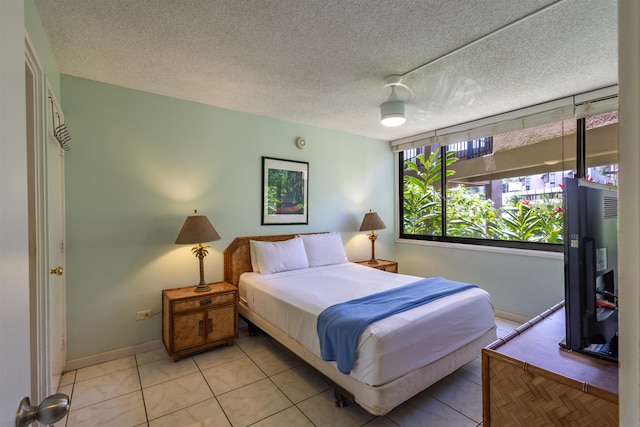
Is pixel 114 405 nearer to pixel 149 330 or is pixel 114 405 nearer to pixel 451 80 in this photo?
pixel 149 330

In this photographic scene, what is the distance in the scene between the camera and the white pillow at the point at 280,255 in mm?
3273

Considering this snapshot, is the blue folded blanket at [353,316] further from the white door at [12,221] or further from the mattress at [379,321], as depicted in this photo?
the white door at [12,221]

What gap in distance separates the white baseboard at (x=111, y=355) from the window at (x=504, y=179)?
3.73 meters

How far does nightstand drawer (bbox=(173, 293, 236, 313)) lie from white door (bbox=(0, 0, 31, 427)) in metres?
2.13

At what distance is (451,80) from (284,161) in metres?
2.02

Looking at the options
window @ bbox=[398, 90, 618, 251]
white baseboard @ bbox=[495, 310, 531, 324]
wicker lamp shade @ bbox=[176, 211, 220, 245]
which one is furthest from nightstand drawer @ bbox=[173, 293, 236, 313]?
white baseboard @ bbox=[495, 310, 531, 324]

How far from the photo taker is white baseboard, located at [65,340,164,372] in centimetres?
257

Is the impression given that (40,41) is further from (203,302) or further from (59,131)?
(203,302)

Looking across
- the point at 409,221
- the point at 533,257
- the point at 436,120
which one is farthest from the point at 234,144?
the point at 533,257

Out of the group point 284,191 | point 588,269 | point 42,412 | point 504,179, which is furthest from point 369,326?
point 504,179

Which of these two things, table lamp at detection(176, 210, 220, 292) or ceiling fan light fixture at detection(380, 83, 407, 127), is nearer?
table lamp at detection(176, 210, 220, 292)

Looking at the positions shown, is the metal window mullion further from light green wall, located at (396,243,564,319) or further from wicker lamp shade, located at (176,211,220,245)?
wicker lamp shade, located at (176,211,220,245)

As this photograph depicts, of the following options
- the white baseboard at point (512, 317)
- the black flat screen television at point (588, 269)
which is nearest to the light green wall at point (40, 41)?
the black flat screen television at point (588, 269)

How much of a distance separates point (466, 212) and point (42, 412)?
4.41 meters
